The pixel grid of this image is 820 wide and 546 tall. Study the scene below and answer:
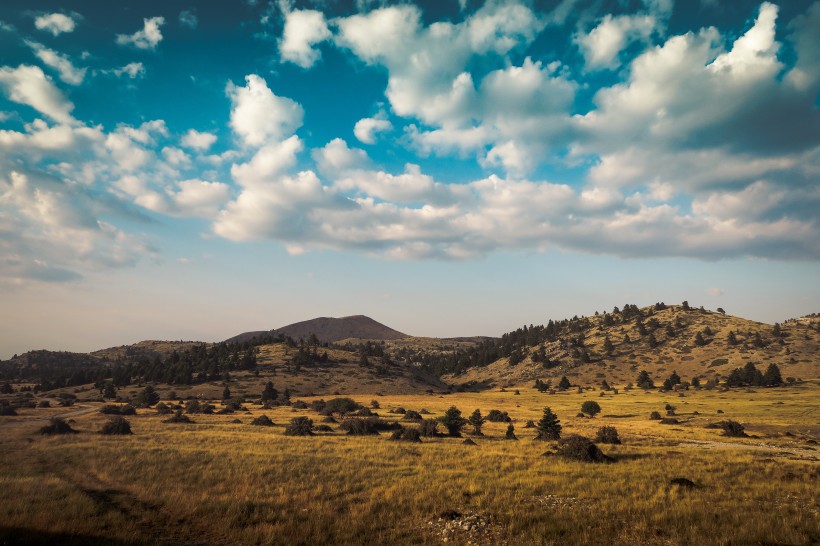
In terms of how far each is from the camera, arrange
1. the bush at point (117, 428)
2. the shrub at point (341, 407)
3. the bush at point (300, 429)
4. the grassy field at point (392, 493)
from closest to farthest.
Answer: the grassy field at point (392, 493)
the bush at point (117, 428)
the bush at point (300, 429)
the shrub at point (341, 407)

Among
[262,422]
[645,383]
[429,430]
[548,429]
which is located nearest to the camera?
[548,429]

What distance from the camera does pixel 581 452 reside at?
2386 centimetres

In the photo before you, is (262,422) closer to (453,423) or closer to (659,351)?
(453,423)

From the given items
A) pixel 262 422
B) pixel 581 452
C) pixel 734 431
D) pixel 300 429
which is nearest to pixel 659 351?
pixel 734 431

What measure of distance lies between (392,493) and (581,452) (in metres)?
13.4

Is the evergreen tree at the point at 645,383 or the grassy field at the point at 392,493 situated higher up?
the grassy field at the point at 392,493

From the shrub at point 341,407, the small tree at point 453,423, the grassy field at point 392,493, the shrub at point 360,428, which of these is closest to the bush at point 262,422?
the shrub at point 360,428

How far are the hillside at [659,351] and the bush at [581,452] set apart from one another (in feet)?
357

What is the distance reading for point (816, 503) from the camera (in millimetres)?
15055

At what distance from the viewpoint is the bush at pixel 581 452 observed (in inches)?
922

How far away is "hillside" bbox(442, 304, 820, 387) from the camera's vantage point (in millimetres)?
115062

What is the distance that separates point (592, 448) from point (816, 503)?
1017 centimetres

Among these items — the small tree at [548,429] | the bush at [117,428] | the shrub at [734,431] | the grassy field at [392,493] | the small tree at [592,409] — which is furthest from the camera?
the small tree at [592,409]

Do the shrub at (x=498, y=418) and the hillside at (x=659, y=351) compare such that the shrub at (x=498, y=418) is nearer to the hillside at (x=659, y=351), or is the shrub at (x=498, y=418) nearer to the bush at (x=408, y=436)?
the bush at (x=408, y=436)
